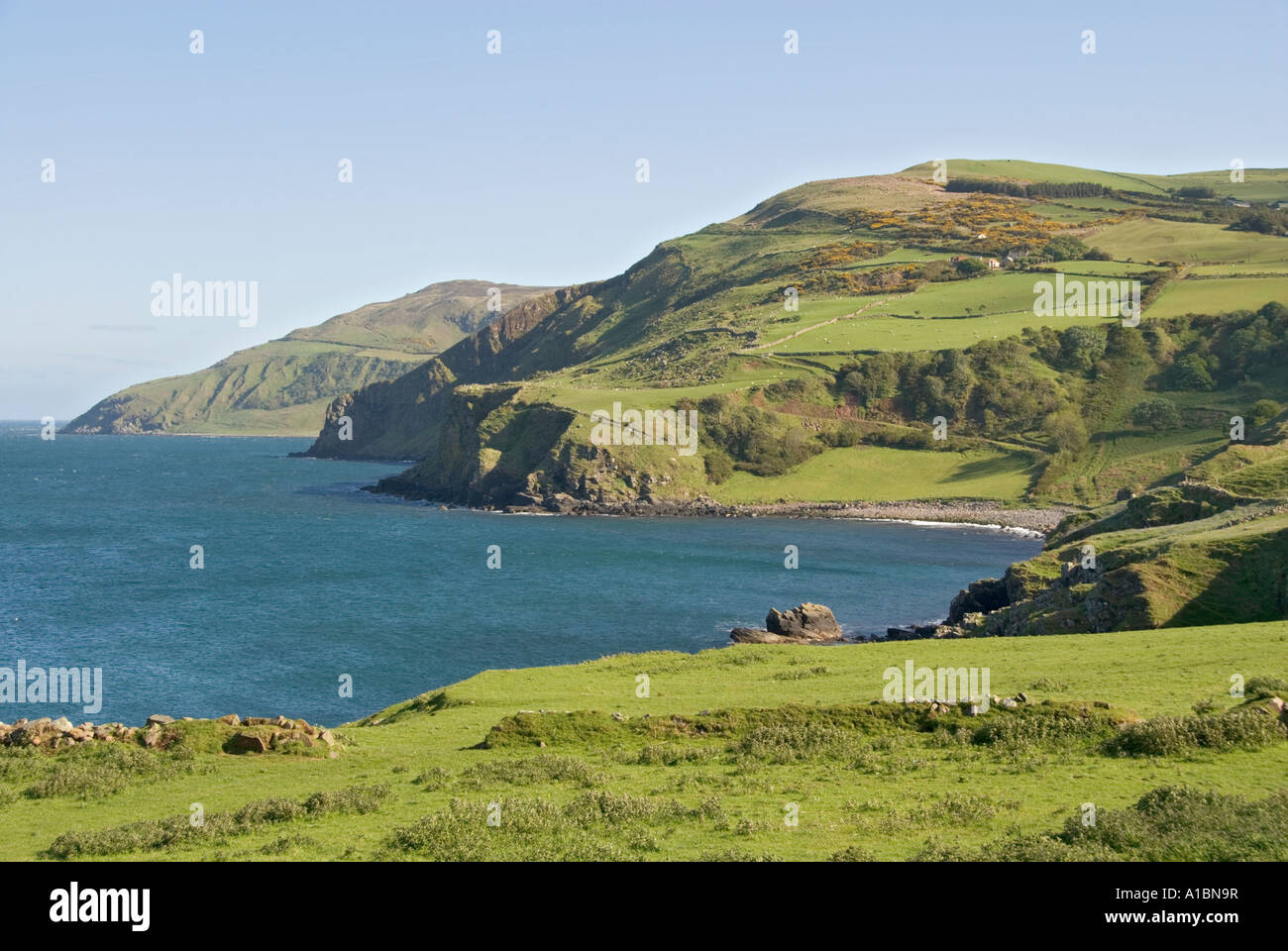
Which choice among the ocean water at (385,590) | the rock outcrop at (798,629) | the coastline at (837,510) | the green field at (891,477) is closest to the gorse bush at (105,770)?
the ocean water at (385,590)

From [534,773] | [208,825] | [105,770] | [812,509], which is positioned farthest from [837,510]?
[208,825]

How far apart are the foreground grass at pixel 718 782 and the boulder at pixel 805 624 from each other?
35104mm

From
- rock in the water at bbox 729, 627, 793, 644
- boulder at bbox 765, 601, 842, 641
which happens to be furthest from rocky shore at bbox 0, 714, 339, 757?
boulder at bbox 765, 601, 842, 641

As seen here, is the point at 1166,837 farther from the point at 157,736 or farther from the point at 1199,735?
the point at 157,736

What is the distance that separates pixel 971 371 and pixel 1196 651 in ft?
482

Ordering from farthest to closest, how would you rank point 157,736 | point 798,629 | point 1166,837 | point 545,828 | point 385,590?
point 385,590 → point 798,629 → point 157,736 → point 545,828 → point 1166,837

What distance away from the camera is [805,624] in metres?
72.3

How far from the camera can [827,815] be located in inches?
837

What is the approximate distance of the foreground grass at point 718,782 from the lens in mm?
19703

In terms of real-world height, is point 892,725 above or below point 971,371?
below

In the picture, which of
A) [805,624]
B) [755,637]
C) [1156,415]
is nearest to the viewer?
[755,637]

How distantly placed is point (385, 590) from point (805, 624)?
39.3 meters
